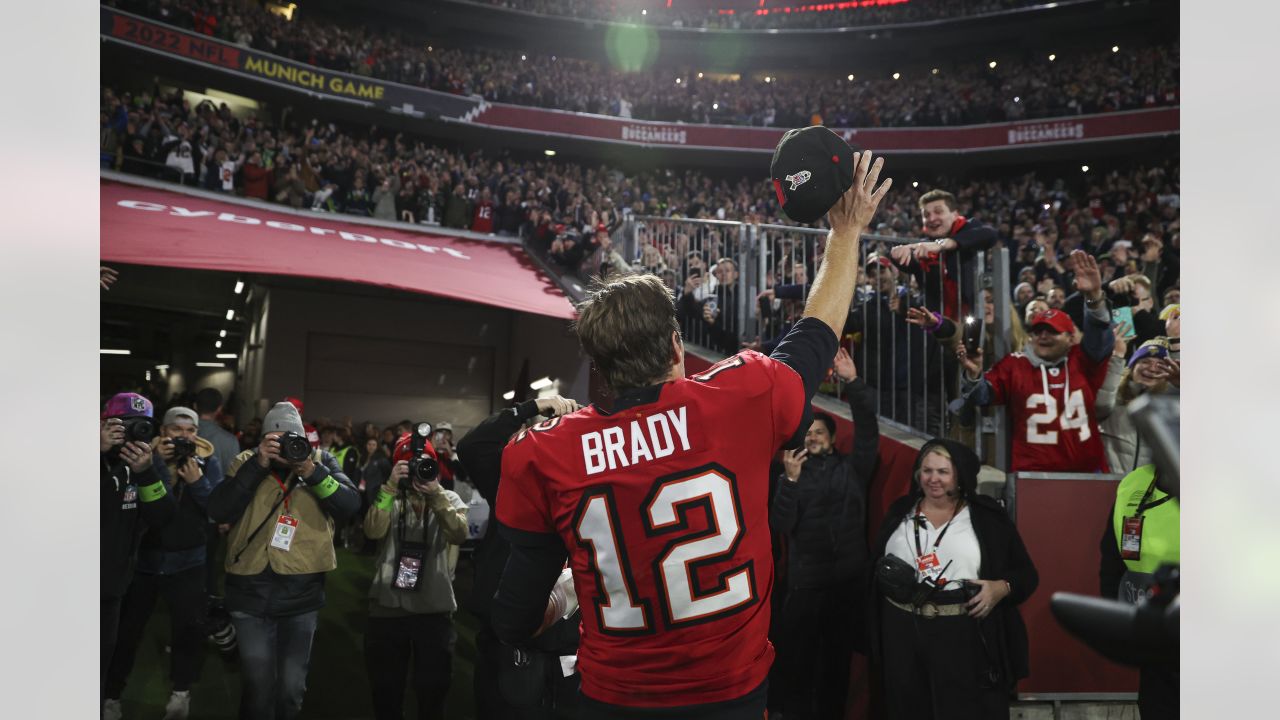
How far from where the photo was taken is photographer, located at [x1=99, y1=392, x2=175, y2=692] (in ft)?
13.5

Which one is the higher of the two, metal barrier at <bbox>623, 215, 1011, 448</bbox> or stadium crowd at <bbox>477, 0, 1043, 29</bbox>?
stadium crowd at <bbox>477, 0, 1043, 29</bbox>

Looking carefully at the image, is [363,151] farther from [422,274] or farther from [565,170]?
[422,274]

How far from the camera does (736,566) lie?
1.62 metres

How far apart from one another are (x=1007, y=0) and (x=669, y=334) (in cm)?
2870

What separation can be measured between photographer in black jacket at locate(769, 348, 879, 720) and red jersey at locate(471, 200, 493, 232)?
10.8m

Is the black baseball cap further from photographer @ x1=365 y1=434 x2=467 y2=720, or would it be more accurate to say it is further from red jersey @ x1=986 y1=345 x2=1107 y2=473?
photographer @ x1=365 y1=434 x2=467 y2=720

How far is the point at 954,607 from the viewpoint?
3.49 m

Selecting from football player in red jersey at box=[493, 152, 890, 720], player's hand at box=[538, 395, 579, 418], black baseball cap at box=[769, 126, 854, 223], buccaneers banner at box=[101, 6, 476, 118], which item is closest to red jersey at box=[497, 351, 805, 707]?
football player in red jersey at box=[493, 152, 890, 720]

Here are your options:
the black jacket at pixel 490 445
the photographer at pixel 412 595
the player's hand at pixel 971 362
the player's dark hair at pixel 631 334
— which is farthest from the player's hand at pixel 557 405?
the player's hand at pixel 971 362

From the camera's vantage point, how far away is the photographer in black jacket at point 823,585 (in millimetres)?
4207

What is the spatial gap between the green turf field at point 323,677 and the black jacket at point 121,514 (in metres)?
1.06

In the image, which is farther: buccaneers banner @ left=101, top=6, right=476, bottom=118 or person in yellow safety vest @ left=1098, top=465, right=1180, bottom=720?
buccaneers banner @ left=101, top=6, right=476, bottom=118

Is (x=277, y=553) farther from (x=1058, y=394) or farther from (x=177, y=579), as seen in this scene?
(x=1058, y=394)

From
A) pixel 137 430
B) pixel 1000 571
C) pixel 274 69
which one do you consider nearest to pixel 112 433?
pixel 137 430
